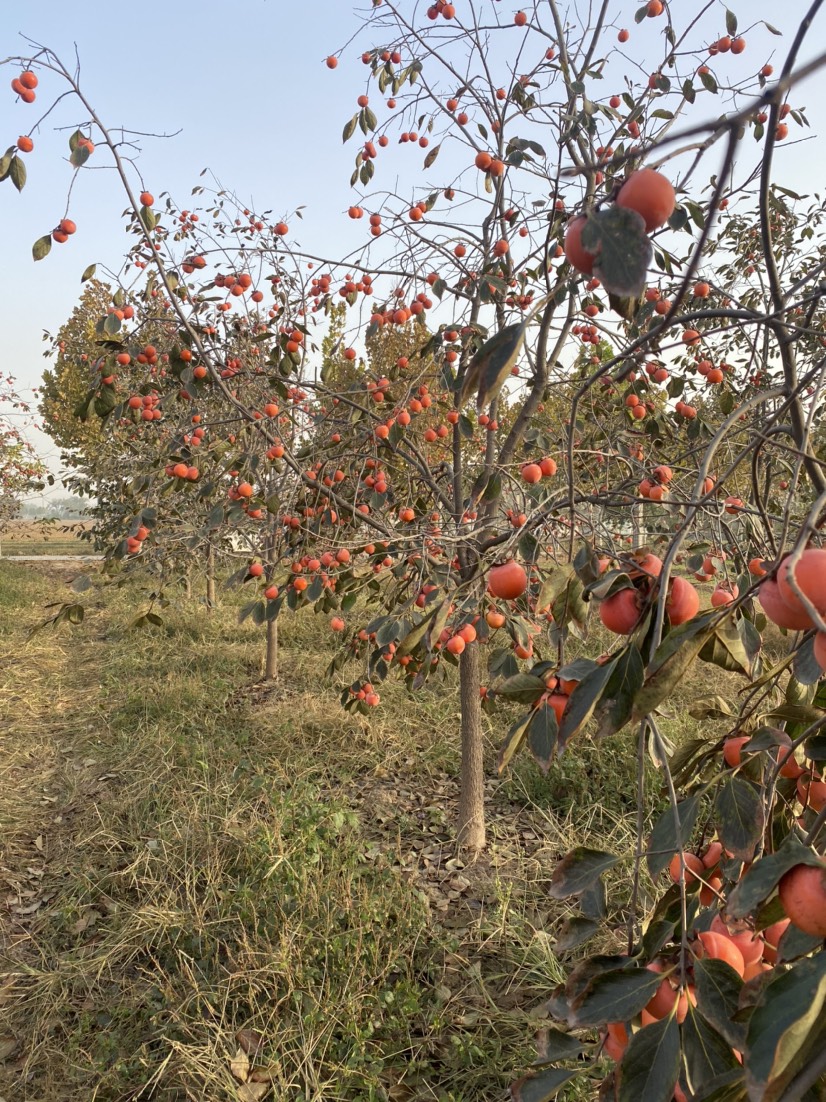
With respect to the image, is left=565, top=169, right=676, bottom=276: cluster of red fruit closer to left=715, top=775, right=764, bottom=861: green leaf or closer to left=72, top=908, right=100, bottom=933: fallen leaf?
left=715, top=775, right=764, bottom=861: green leaf

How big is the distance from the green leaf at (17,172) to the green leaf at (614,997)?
7.29 feet

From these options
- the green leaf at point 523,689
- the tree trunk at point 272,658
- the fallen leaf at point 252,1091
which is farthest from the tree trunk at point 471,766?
the tree trunk at point 272,658

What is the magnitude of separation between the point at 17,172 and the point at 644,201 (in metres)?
1.96

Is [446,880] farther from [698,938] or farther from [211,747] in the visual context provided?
[698,938]

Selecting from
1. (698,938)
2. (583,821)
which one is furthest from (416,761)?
(698,938)

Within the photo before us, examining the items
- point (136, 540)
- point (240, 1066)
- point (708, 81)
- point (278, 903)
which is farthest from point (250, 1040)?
point (708, 81)

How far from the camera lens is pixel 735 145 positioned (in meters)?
0.41

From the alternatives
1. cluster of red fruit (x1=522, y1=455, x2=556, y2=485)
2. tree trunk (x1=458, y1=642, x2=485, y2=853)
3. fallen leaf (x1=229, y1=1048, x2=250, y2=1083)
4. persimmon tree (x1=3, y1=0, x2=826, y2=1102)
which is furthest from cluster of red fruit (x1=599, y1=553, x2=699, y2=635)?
tree trunk (x1=458, y1=642, x2=485, y2=853)

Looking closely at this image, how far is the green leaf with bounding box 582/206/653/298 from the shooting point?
0.48m

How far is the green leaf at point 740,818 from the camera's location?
26.5 inches

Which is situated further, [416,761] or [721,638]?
[416,761]

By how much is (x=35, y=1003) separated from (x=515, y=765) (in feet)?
8.19

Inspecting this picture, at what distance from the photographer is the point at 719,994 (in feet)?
1.90

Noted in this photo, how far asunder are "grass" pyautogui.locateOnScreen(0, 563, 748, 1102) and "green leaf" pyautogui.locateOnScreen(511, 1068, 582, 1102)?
144cm
